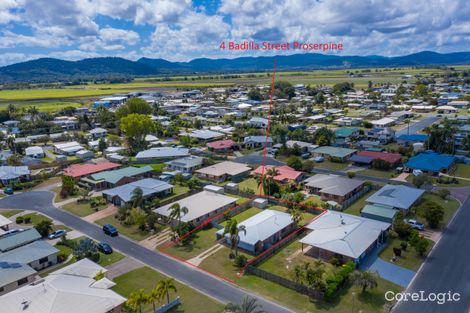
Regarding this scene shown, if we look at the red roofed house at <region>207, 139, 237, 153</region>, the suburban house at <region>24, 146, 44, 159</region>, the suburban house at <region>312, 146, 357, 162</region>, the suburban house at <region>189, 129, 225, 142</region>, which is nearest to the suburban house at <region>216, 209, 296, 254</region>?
the suburban house at <region>312, 146, 357, 162</region>

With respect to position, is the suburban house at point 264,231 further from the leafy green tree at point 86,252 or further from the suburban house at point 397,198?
the leafy green tree at point 86,252

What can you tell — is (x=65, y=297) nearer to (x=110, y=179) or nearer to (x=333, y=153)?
(x=110, y=179)

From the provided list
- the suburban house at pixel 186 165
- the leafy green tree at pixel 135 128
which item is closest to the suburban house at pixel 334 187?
the suburban house at pixel 186 165

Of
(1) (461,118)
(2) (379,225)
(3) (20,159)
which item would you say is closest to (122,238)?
(2) (379,225)

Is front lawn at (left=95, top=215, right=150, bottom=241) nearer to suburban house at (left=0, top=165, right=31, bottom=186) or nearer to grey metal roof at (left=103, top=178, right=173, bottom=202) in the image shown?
grey metal roof at (left=103, top=178, right=173, bottom=202)

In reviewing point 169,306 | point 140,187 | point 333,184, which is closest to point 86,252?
point 169,306

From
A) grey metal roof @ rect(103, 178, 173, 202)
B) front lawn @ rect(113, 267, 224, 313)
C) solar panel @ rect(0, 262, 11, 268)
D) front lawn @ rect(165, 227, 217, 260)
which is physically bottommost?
front lawn @ rect(165, 227, 217, 260)
